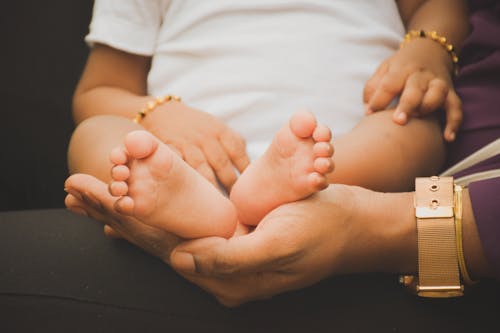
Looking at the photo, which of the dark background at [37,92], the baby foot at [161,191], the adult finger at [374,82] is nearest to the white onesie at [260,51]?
the adult finger at [374,82]

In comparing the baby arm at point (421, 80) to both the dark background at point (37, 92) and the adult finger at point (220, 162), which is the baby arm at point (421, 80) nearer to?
the adult finger at point (220, 162)

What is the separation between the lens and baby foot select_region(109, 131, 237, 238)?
472 mm

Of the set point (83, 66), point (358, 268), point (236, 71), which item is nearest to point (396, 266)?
point (358, 268)

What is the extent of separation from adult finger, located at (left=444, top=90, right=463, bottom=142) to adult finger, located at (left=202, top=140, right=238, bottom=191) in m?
0.29

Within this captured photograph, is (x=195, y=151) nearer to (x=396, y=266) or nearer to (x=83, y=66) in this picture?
(x=396, y=266)

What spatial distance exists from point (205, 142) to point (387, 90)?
0.85ft

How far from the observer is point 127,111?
0.83 metres

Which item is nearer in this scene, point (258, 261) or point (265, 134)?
point (258, 261)

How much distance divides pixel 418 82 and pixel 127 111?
1.43ft

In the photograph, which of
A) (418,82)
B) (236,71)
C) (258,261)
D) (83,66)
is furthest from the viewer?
(83,66)

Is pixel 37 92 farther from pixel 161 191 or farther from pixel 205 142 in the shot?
pixel 161 191

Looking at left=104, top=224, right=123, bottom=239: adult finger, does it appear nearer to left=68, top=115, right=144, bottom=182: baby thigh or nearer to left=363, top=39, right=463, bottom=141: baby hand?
left=68, top=115, right=144, bottom=182: baby thigh

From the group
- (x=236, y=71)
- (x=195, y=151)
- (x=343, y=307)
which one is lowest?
(x=343, y=307)

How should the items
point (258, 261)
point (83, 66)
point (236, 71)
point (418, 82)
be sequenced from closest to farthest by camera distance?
point (258, 261)
point (418, 82)
point (236, 71)
point (83, 66)
